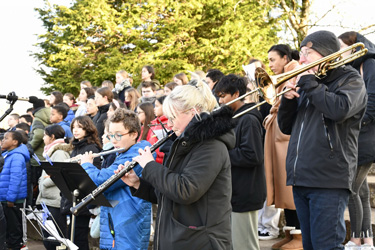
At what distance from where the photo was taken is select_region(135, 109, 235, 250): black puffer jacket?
2736 mm

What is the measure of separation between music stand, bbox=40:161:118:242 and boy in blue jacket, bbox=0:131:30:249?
3461 millimetres

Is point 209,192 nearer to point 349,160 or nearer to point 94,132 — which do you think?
point 349,160

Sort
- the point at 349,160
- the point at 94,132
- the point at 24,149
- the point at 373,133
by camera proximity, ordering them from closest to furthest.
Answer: the point at 349,160
the point at 373,133
the point at 94,132
the point at 24,149

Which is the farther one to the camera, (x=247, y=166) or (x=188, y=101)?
(x=247, y=166)

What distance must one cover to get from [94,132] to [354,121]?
3.34 meters

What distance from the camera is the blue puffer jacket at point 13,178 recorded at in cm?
711

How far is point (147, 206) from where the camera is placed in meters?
3.94

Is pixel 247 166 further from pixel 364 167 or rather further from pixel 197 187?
pixel 197 187

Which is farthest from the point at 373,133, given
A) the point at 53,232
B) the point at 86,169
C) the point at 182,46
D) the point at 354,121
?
the point at 182,46

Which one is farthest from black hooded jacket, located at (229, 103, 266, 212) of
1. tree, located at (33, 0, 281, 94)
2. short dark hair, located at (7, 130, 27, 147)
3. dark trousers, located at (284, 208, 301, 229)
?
tree, located at (33, 0, 281, 94)

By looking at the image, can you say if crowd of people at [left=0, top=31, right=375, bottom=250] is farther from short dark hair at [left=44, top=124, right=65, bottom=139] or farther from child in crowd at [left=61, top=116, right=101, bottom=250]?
short dark hair at [left=44, top=124, right=65, bottom=139]

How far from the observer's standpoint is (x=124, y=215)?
384cm

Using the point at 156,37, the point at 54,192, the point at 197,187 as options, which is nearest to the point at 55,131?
the point at 54,192

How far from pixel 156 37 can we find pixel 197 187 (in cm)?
1669
